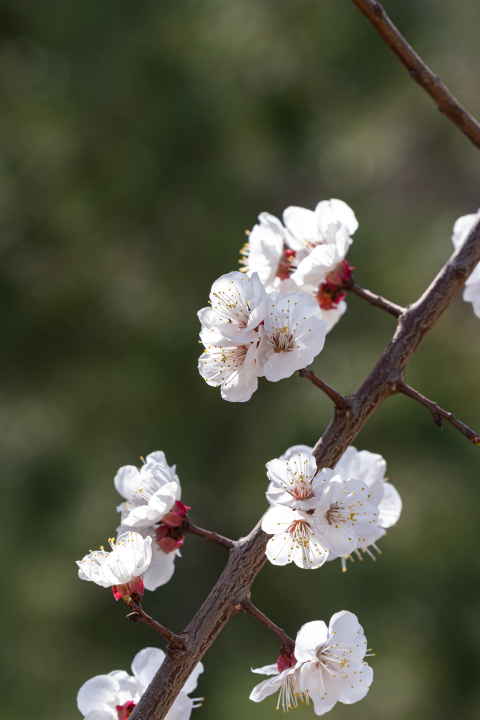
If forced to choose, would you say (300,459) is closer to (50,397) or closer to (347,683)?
(347,683)

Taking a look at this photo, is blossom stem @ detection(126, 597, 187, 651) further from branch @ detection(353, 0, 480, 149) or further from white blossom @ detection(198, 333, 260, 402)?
branch @ detection(353, 0, 480, 149)

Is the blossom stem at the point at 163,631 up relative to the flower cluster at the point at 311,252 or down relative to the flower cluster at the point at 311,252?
down

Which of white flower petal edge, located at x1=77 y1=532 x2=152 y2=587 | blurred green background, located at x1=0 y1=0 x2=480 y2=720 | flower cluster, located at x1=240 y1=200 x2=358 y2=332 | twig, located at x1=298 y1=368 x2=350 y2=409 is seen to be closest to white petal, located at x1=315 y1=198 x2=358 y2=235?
flower cluster, located at x1=240 y1=200 x2=358 y2=332

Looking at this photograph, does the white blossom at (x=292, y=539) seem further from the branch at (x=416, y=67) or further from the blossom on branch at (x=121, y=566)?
the branch at (x=416, y=67)

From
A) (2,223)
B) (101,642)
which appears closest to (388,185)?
(2,223)

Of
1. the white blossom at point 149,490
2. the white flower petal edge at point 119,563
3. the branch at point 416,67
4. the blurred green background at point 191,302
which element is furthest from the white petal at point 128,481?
the blurred green background at point 191,302
